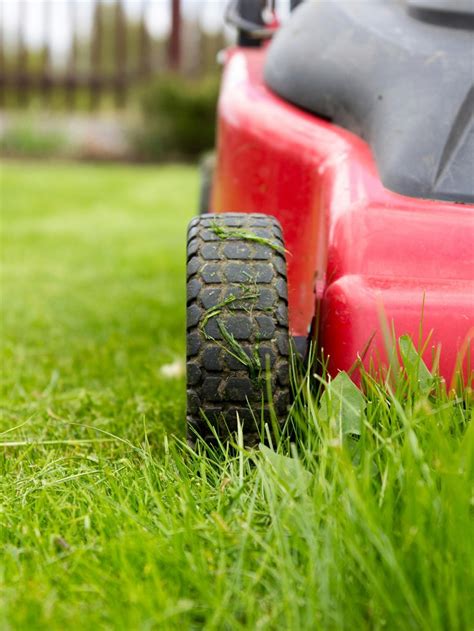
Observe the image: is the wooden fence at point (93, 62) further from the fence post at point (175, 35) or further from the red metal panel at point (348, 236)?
the red metal panel at point (348, 236)

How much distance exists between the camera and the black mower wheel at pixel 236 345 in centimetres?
117

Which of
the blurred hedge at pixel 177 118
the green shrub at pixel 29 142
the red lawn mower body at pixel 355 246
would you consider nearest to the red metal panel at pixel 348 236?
the red lawn mower body at pixel 355 246

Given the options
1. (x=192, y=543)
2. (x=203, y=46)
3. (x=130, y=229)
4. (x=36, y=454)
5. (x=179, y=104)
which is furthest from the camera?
(x=203, y=46)

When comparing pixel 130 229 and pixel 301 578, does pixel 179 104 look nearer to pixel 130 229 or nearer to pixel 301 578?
pixel 130 229

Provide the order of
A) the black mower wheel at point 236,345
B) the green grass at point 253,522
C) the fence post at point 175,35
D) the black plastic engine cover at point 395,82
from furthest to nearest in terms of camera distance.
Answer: the fence post at point 175,35 → the black plastic engine cover at point 395,82 → the black mower wheel at point 236,345 → the green grass at point 253,522

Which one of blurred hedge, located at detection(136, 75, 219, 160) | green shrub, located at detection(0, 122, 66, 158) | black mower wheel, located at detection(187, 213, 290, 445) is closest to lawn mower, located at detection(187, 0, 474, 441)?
black mower wheel, located at detection(187, 213, 290, 445)

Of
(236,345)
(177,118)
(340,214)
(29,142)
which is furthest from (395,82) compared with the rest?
(29,142)

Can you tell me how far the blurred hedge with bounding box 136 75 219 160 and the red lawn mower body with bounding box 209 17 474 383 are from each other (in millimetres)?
6866

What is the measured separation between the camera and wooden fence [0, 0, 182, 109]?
9.55m

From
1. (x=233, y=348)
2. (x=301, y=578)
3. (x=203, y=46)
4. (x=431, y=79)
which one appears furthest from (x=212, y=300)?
(x=203, y=46)

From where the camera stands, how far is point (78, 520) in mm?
1047

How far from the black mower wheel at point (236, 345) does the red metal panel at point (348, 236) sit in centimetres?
10

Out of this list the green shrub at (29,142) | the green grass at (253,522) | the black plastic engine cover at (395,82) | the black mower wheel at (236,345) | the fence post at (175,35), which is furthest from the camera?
the fence post at (175,35)

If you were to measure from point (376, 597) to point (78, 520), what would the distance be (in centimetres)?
38
